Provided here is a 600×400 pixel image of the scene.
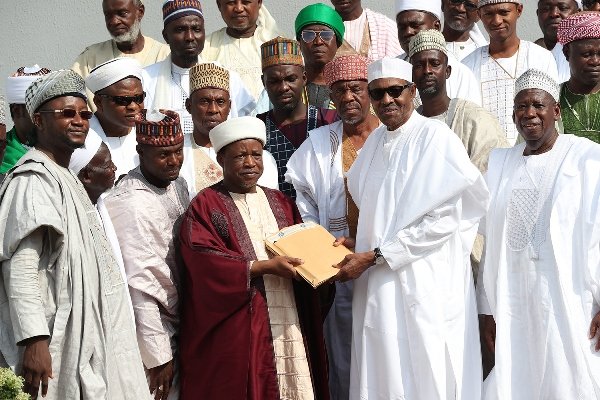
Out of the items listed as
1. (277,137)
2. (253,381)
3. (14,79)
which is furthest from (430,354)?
(14,79)

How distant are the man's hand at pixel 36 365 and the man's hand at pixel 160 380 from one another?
1.17 m

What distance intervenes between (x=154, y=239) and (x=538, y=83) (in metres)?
2.43

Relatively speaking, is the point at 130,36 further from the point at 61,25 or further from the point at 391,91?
the point at 391,91

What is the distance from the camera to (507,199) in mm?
6879

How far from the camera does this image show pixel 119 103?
24.6 ft

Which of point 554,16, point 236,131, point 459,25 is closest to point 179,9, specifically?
point 236,131

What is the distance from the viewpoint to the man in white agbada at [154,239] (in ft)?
21.9

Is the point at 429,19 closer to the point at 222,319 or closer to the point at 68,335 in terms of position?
the point at 222,319

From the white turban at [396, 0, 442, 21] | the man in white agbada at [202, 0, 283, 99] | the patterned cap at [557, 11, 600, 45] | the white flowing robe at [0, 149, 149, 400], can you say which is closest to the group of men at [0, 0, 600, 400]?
the white flowing robe at [0, 149, 149, 400]

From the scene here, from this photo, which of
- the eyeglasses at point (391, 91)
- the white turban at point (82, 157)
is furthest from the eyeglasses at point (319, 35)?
the white turban at point (82, 157)

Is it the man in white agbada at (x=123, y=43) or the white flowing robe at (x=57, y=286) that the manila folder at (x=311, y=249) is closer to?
the white flowing robe at (x=57, y=286)

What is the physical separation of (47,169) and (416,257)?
2164 millimetres

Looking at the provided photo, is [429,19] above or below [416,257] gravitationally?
above

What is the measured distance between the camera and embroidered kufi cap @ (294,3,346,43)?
848cm
